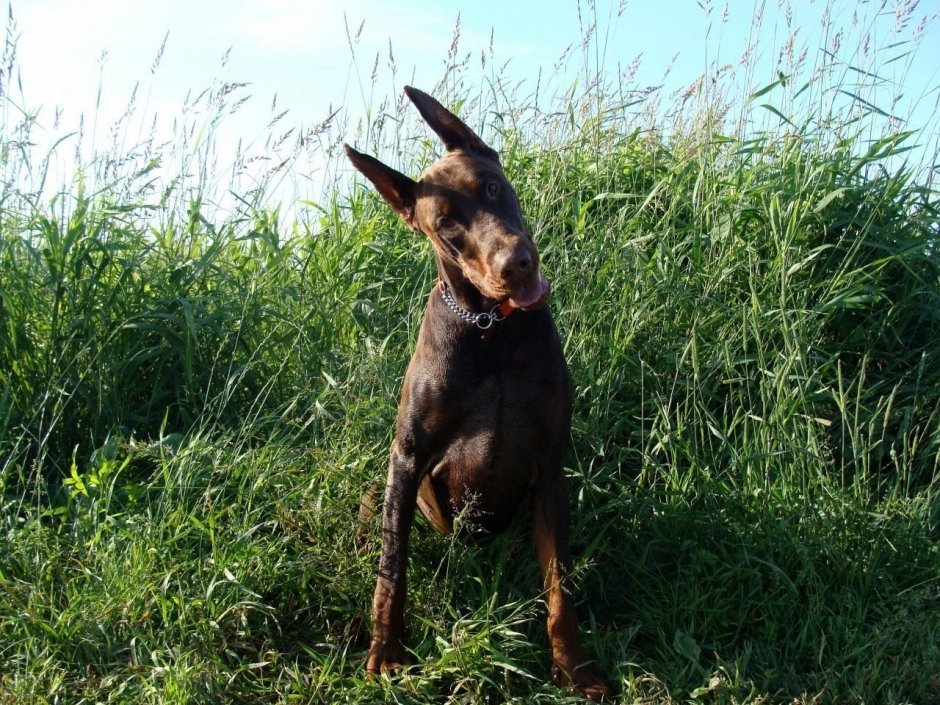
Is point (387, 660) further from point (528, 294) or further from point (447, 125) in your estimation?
point (447, 125)

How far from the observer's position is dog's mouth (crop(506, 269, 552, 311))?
104 inches

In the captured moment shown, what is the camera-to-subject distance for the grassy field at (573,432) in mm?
2748

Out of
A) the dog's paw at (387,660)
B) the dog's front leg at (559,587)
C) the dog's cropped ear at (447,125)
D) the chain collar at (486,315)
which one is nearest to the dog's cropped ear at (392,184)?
the dog's cropped ear at (447,125)

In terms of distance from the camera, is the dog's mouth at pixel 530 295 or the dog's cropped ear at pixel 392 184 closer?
the dog's mouth at pixel 530 295

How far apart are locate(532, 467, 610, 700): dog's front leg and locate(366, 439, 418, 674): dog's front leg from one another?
1.32 ft

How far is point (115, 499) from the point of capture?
3254mm

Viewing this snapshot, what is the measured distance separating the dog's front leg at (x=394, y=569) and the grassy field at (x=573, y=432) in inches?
3.0

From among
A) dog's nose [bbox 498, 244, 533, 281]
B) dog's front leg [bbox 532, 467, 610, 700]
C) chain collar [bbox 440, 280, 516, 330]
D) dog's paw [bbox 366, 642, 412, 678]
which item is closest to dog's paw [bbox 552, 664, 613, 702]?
dog's front leg [bbox 532, 467, 610, 700]

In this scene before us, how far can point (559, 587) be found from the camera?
274 centimetres

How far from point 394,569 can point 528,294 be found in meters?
Answer: 0.93

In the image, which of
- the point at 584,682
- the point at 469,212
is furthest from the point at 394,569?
the point at 469,212

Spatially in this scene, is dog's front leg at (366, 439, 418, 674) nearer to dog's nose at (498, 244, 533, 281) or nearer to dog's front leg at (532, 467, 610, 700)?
dog's front leg at (532, 467, 610, 700)

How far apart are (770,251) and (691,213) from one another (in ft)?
1.38

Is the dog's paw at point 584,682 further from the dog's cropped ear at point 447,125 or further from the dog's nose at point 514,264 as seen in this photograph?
the dog's cropped ear at point 447,125
